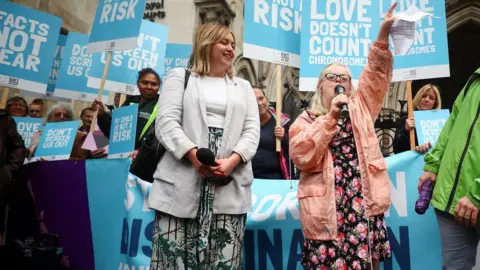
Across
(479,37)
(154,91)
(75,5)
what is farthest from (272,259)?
(479,37)

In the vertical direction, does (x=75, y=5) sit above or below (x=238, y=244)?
above

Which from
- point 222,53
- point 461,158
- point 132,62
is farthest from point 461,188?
point 132,62

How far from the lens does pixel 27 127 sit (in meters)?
5.04

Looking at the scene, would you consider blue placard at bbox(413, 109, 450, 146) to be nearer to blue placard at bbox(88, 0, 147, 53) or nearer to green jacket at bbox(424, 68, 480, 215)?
green jacket at bbox(424, 68, 480, 215)

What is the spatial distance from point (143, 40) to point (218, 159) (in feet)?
11.2

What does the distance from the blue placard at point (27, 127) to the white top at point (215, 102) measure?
3.45 meters

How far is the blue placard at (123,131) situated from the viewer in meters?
3.69

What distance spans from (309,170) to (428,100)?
206cm

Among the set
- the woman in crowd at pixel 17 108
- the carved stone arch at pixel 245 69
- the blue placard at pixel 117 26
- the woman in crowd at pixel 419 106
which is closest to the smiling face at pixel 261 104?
the woman in crowd at pixel 419 106

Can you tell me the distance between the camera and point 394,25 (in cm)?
225

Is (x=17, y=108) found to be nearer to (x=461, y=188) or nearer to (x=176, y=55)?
(x=176, y=55)

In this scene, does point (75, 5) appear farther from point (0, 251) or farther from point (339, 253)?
point (339, 253)

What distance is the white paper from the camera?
221 centimetres

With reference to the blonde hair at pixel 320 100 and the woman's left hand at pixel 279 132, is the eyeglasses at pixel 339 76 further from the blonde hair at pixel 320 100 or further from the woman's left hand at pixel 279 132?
the woman's left hand at pixel 279 132
